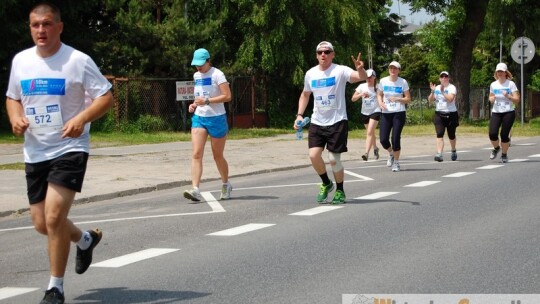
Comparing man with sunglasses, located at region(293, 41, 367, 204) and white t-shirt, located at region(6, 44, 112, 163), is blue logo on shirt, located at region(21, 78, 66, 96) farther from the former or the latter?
man with sunglasses, located at region(293, 41, 367, 204)

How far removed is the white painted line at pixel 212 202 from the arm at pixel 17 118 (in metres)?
5.55

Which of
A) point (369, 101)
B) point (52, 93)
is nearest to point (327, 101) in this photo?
point (52, 93)

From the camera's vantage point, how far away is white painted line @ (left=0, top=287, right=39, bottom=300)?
693 centimetres

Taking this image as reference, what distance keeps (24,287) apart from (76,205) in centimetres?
627

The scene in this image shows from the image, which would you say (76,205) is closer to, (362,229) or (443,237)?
(362,229)

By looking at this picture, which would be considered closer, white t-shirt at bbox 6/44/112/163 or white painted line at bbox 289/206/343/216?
white t-shirt at bbox 6/44/112/163

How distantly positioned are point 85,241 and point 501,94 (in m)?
14.0

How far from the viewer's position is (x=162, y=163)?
65.1 feet

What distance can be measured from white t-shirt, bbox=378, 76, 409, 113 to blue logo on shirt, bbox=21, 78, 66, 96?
1173cm

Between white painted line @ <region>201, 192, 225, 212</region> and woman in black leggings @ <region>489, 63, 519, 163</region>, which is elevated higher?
woman in black leggings @ <region>489, 63, 519, 163</region>

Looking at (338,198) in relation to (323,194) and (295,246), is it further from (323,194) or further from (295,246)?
(295,246)

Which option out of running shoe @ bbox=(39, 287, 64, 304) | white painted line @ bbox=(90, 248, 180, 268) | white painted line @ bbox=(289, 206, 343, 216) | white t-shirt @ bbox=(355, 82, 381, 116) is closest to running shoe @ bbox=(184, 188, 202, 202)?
white painted line @ bbox=(289, 206, 343, 216)

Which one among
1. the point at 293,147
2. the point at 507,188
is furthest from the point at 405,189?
the point at 293,147

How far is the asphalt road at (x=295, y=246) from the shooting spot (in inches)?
279
